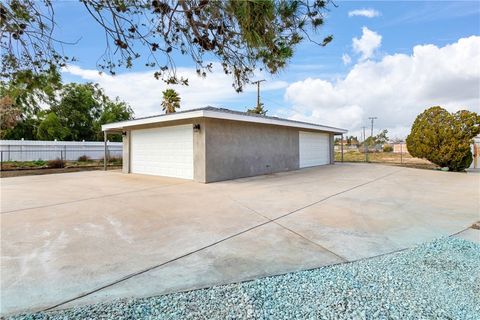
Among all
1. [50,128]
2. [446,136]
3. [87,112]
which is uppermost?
[87,112]

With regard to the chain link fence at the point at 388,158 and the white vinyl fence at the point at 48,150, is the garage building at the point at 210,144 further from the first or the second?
the white vinyl fence at the point at 48,150

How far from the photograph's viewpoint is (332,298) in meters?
2.40

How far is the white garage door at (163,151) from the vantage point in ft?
36.4

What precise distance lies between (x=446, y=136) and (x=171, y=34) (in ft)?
49.0

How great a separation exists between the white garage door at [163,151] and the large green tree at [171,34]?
7.67 metres

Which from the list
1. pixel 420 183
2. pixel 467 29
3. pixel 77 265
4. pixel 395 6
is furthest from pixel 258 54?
pixel 420 183

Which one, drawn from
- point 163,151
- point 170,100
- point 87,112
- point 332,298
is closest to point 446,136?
point 163,151

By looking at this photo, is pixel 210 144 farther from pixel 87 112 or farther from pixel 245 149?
pixel 87 112

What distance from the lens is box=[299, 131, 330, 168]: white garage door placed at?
16.4 meters

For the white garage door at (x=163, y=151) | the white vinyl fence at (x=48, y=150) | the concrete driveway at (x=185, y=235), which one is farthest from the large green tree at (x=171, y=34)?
the white vinyl fence at (x=48, y=150)

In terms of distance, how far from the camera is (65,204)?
6.36 metres

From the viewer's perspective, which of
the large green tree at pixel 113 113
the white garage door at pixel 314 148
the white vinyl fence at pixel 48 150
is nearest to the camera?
the white garage door at pixel 314 148

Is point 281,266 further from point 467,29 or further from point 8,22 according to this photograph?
point 467,29

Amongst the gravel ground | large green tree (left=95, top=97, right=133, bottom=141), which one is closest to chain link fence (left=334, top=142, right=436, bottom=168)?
the gravel ground
